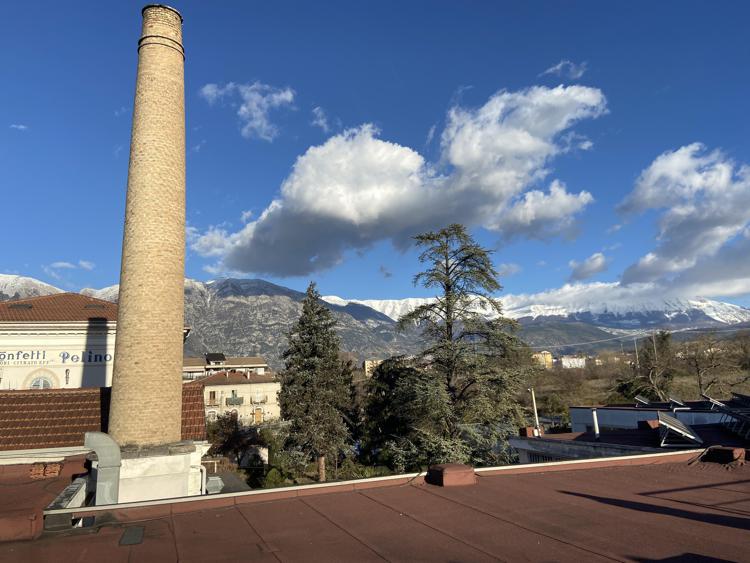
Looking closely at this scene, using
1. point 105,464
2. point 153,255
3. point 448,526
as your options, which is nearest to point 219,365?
point 153,255

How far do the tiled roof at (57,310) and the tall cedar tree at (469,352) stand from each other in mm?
17424

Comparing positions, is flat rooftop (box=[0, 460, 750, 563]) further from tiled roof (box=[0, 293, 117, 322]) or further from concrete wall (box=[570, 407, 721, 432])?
tiled roof (box=[0, 293, 117, 322])

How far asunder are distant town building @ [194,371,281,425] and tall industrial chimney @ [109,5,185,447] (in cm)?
5002

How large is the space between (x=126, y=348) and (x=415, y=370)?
11.9 metres

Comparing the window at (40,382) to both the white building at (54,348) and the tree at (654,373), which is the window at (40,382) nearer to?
the white building at (54,348)

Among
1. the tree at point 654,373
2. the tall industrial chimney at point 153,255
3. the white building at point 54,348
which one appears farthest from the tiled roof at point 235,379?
the tall industrial chimney at point 153,255

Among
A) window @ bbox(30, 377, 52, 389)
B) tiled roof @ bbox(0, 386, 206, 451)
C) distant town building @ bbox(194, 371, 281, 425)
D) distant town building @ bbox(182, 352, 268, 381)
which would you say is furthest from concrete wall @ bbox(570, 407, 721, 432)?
distant town building @ bbox(182, 352, 268, 381)

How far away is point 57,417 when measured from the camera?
1670cm

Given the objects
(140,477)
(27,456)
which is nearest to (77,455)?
(27,456)

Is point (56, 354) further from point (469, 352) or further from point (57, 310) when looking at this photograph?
point (469, 352)

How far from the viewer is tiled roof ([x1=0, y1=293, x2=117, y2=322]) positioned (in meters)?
26.2

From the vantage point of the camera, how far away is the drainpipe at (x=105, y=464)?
473 inches

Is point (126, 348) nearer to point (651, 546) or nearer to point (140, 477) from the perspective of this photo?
point (140, 477)

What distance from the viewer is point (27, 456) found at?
15.0 metres
